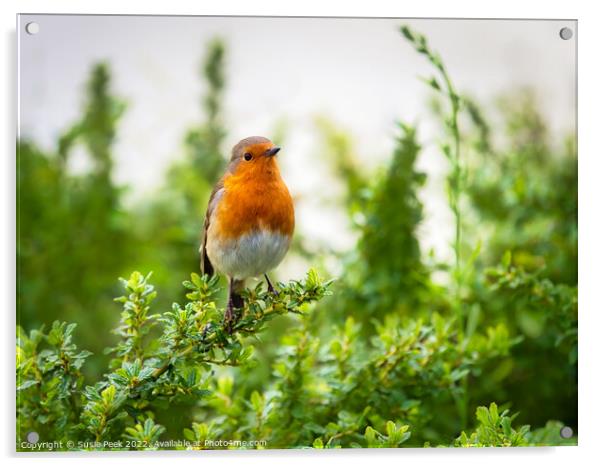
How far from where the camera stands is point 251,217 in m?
2.51

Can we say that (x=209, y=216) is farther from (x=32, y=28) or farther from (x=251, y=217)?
(x=32, y=28)

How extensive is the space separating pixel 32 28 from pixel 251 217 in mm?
1073

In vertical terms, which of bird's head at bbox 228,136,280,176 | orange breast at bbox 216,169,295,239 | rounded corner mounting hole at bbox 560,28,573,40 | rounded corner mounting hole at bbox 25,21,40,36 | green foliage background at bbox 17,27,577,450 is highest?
rounded corner mounting hole at bbox 25,21,40,36

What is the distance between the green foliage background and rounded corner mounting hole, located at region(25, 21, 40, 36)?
0.40 meters

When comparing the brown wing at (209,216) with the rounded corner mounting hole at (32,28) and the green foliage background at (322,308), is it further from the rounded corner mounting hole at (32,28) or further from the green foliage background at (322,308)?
the rounded corner mounting hole at (32,28)

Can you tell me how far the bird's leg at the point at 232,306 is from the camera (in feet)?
7.37

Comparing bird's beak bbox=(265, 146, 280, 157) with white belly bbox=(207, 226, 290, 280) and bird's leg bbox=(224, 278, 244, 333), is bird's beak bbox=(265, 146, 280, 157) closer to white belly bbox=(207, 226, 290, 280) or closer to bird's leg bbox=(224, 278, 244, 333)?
white belly bbox=(207, 226, 290, 280)

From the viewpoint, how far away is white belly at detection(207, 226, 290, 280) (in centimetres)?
251

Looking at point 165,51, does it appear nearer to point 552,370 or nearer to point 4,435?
point 4,435

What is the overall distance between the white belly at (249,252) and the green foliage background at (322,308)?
133mm

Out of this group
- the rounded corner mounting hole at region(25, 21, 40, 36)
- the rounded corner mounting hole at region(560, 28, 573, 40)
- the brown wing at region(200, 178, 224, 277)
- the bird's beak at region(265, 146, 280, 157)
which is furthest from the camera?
the rounded corner mounting hole at region(560, 28, 573, 40)

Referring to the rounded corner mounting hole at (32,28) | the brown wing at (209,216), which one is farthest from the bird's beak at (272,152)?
the rounded corner mounting hole at (32,28)

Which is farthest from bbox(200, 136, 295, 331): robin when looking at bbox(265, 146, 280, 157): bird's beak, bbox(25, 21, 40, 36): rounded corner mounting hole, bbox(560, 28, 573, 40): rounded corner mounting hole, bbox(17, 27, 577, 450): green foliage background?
bbox(560, 28, 573, 40): rounded corner mounting hole

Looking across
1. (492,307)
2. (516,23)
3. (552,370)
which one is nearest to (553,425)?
(552,370)
